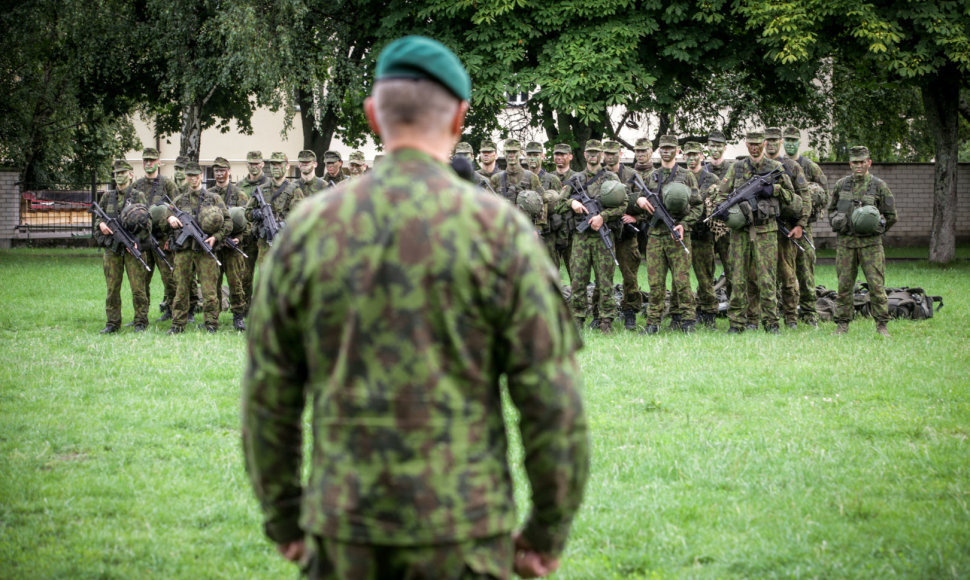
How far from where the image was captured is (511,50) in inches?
938

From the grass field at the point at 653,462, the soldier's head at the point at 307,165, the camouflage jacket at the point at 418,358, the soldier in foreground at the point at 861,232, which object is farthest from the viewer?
Answer: the soldier's head at the point at 307,165

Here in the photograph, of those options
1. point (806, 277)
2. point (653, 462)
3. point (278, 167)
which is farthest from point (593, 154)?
point (653, 462)

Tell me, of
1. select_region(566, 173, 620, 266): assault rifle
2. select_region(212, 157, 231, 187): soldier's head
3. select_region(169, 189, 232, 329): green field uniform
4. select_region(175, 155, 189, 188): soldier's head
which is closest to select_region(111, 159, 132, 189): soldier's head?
select_region(169, 189, 232, 329): green field uniform

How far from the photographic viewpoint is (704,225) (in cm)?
1434

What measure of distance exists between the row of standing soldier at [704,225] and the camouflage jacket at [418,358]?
10853 mm

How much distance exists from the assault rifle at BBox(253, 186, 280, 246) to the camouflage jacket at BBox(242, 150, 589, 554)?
1215 centimetres

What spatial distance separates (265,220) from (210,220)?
1011mm

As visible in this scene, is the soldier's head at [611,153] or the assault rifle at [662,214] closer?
the assault rifle at [662,214]

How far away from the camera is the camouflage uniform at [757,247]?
507 inches

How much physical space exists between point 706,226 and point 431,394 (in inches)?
490

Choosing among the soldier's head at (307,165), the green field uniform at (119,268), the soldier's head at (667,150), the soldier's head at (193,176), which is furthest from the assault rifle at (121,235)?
the soldier's head at (667,150)

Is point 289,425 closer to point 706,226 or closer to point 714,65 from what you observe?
point 706,226

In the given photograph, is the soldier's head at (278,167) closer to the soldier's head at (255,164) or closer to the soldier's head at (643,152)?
the soldier's head at (255,164)

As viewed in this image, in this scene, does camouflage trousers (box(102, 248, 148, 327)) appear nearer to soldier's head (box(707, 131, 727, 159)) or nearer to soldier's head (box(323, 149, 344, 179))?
soldier's head (box(323, 149, 344, 179))
